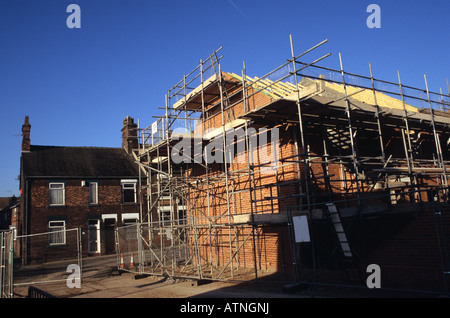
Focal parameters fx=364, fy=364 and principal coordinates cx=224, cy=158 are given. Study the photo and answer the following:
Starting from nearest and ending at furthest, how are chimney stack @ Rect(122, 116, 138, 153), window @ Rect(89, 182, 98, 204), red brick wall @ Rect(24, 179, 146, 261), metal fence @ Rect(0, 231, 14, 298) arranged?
metal fence @ Rect(0, 231, 14, 298)
red brick wall @ Rect(24, 179, 146, 261)
window @ Rect(89, 182, 98, 204)
chimney stack @ Rect(122, 116, 138, 153)

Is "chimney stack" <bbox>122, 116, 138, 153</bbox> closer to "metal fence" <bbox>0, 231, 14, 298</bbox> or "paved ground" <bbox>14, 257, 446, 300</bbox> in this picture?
"paved ground" <bbox>14, 257, 446, 300</bbox>

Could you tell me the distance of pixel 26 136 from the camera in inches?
1094

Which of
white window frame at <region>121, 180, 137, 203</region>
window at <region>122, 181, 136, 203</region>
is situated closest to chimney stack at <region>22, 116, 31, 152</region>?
white window frame at <region>121, 180, 137, 203</region>

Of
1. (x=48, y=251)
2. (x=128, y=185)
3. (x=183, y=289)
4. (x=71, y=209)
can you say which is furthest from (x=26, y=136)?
(x=183, y=289)

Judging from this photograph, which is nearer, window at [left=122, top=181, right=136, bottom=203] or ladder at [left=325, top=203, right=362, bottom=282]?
ladder at [left=325, top=203, right=362, bottom=282]

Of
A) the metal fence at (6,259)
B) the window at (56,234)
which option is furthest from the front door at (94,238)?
the metal fence at (6,259)

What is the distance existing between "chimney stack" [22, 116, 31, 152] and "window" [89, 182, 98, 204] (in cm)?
585

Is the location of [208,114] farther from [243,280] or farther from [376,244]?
[376,244]

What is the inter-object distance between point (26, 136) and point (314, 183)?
80.5ft

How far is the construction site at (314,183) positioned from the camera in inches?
359

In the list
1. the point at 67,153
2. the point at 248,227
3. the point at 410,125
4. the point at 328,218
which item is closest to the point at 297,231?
the point at 328,218

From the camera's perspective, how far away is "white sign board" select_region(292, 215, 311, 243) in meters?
8.71

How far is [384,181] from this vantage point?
11852 mm

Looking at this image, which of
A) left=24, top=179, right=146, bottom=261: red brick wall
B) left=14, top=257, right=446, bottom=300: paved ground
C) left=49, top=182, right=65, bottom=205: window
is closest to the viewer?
left=14, top=257, right=446, bottom=300: paved ground
